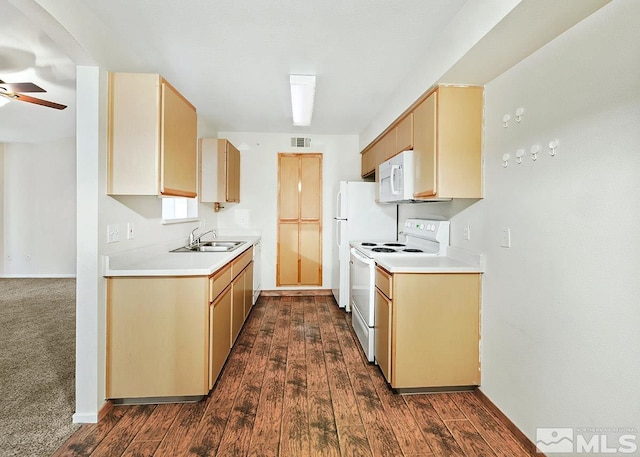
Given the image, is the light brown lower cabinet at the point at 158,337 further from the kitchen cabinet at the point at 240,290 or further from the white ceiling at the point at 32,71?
the white ceiling at the point at 32,71

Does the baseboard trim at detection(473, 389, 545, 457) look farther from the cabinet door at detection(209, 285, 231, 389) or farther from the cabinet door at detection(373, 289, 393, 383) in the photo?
the cabinet door at detection(209, 285, 231, 389)

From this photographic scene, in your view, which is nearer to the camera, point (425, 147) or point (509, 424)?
point (509, 424)

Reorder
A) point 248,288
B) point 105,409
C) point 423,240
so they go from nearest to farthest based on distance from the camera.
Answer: point 105,409 < point 423,240 < point 248,288

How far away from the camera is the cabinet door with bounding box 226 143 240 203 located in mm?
4228

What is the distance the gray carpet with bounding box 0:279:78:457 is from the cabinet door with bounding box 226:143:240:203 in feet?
7.64

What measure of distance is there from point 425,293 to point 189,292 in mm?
1646

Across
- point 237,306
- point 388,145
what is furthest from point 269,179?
point 237,306

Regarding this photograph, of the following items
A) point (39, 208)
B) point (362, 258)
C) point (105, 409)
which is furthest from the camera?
point (39, 208)

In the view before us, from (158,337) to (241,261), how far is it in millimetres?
1271

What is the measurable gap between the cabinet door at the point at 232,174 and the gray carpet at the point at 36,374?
233cm

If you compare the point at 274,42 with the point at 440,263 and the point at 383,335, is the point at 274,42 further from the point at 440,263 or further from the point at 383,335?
the point at 383,335

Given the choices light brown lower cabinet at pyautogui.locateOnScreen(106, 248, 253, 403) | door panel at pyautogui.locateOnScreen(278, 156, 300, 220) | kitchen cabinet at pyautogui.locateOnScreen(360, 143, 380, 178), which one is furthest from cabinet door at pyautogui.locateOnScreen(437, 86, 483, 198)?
door panel at pyautogui.locateOnScreen(278, 156, 300, 220)

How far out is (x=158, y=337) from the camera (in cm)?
218

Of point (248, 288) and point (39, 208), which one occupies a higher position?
point (39, 208)
